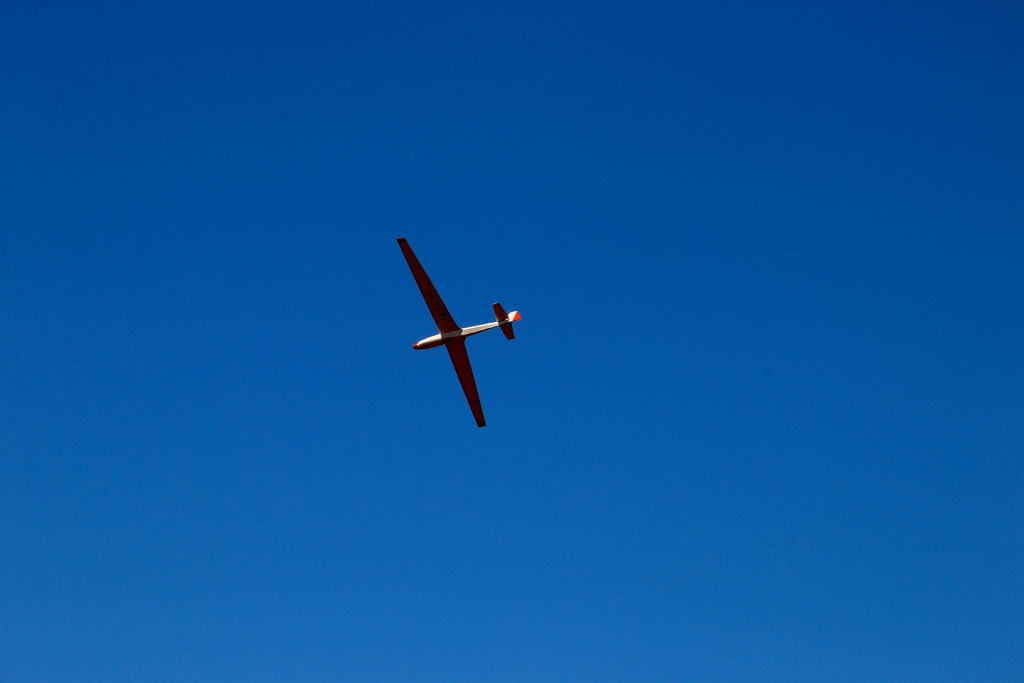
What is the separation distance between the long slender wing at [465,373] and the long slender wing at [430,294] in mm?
1690

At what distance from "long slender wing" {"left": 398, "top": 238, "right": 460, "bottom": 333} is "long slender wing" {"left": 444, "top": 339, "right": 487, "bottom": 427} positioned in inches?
66.5

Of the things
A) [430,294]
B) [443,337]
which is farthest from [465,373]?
[430,294]

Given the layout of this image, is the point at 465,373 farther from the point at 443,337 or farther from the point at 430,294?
the point at 430,294

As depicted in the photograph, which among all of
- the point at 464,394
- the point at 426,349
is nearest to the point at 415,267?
the point at 426,349

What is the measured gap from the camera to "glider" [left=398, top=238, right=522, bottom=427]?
6744 cm

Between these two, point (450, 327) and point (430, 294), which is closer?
point (430, 294)

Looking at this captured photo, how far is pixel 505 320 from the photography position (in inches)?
2702

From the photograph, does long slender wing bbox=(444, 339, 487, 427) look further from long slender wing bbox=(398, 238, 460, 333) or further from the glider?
long slender wing bbox=(398, 238, 460, 333)

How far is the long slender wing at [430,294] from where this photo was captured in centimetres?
6694

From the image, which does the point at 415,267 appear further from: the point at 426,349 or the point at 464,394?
the point at 464,394

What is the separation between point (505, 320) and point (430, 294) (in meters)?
6.20

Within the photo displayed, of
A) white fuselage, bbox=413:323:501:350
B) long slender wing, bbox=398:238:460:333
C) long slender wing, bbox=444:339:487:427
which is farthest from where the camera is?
long slender wing, bbox=444:339:487:427

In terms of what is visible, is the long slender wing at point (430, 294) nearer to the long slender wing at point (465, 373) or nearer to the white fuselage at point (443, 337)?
the white fuselage at point (443, 337)

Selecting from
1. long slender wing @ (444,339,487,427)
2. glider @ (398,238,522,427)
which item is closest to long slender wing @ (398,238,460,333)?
glider @ (398,238,522,427)
